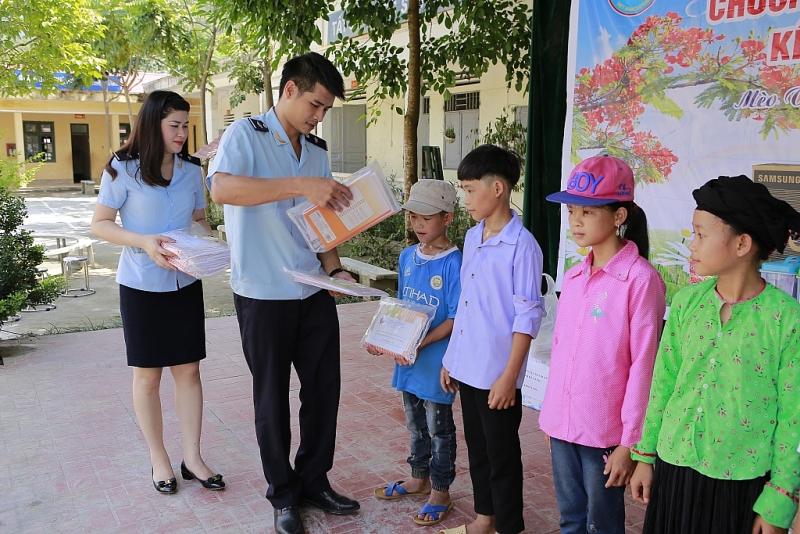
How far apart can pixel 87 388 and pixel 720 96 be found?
14.0 feet

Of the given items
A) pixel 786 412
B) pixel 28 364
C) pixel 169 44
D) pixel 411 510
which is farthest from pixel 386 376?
pixel 169 44

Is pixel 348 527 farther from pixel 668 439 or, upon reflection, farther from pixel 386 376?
pixel 386 376

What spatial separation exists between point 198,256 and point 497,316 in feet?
4.04

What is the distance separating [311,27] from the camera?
5785 millimetres

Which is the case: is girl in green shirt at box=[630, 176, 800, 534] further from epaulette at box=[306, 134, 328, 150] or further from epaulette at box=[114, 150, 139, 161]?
epaulette at box=[114, 150, 139, 161]

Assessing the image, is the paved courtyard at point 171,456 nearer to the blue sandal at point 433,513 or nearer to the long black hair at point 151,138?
the blue sandal at point 433,513

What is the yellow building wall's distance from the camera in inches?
1088

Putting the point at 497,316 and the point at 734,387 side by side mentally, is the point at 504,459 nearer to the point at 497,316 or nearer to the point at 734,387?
the point at 497,316

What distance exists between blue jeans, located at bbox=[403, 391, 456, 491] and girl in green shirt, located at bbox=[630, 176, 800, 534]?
1109 millimetres

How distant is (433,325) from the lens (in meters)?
2.85

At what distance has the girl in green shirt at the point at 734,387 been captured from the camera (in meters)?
1.70

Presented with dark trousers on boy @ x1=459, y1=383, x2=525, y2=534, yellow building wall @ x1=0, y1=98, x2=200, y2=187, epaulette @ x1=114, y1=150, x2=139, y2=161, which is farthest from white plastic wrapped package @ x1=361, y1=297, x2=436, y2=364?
yellow building wall @ x1=0, y1=98, x2=200, y2=187

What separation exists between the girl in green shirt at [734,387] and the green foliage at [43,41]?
28.2 ft

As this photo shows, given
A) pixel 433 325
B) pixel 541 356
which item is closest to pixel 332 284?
pixel 433 325
